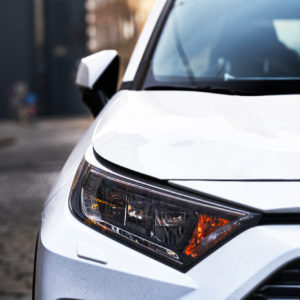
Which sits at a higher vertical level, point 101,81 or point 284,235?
point 284,235

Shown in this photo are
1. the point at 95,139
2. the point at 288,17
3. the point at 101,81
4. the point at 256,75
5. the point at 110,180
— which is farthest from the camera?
the point at 288,17

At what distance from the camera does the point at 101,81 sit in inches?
108

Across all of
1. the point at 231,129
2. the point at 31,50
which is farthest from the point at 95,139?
the point at 31,50

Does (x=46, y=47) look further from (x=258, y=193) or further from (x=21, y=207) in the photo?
(x=258, y=193)

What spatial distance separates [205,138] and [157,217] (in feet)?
0.79

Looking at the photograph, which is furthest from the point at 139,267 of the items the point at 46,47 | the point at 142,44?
the point at 46,47

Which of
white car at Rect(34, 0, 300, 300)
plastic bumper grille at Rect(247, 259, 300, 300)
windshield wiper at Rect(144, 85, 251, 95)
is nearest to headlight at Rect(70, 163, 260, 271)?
white car at Rect(34, 0, 300, 300)

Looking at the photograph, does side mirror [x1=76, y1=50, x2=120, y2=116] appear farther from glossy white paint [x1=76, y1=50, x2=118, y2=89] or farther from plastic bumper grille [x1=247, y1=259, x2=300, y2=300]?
plastic bumper grille [x1=247, y1=259, x2=300, y2=300]

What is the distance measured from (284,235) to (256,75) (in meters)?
1.21

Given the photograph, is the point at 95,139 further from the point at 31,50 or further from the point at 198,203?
the point at 31,50

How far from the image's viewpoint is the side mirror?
2.69 meters

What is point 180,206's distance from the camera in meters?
1.60

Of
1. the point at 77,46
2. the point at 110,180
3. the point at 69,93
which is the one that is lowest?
the point at 69,93

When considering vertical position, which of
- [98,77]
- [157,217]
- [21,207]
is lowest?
[21,207]
